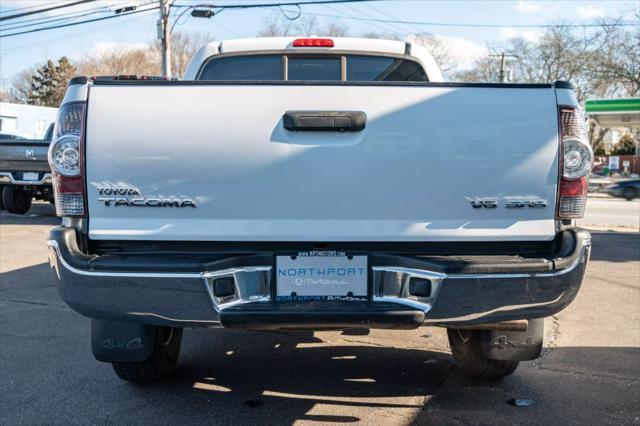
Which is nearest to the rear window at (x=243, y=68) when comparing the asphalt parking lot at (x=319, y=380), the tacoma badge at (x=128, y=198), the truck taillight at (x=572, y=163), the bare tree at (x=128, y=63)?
the asphalt parking lot at (x=319, y=380)

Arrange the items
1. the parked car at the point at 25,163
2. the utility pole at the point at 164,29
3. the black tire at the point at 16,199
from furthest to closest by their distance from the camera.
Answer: the utility pole at the point at 164,29 < the black tire at the point at 16,199 < the parked car at the point at 25,163

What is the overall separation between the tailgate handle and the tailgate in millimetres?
27

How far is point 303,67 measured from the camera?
16.0 ft

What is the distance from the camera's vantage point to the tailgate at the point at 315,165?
2822mm

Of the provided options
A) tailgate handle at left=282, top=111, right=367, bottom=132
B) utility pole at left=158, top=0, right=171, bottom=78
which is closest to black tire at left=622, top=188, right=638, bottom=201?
utility pole at left=158, top=0, right=171, bottom=78

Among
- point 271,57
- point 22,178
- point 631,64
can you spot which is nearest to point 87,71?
point 631,64

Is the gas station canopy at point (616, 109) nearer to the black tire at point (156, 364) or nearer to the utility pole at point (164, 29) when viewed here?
the utility pole at point (164, 29)

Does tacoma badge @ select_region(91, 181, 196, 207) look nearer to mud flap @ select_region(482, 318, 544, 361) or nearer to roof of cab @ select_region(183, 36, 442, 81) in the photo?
mud flap @ select_region(482, 318, 544, 361)

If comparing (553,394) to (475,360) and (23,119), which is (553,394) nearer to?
(475,360)

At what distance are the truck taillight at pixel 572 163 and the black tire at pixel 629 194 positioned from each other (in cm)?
2420

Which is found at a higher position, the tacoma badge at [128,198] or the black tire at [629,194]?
the tacoma badge at [128,198]

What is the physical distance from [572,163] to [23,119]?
31.4 m

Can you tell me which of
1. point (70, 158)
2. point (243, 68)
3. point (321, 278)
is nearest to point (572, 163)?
point (321, 278)

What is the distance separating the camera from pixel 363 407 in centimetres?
356
